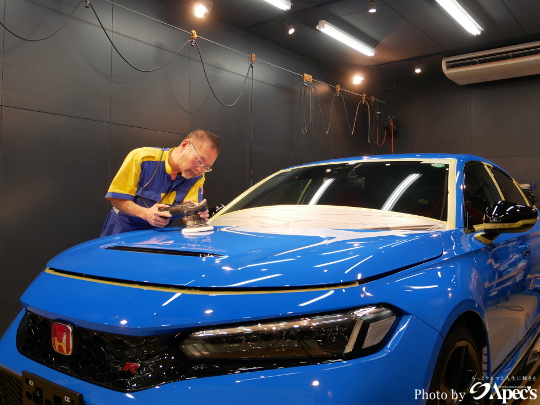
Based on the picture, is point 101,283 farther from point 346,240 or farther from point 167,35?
point 167,35

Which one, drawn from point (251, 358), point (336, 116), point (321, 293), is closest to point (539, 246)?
point (321, 293)

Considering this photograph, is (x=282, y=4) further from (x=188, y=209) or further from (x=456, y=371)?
(x=456, y=371)

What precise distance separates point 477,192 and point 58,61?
3979 millimetres

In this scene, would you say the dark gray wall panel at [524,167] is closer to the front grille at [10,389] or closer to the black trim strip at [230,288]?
the black trim strip at [230,288]

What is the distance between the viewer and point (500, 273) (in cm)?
A: 167

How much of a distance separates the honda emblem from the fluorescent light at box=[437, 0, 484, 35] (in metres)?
5.92

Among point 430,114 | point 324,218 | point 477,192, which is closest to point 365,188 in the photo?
point 324,218

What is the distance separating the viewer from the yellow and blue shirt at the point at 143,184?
8.43ft

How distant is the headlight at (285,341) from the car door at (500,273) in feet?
2.45

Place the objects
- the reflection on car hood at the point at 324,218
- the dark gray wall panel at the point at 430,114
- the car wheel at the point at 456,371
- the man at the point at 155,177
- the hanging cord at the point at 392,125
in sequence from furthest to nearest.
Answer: the hanging cord at the point at 392,125, the dark gray wall panel at the point at 430,114, the man at the point at 155,177, the reflection on car hood at the point at 324,218, the car wheel at the point at 456,371

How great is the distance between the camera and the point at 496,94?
822cm

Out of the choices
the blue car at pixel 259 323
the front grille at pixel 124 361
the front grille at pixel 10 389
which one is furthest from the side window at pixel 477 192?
the front grille at pixel 10 389

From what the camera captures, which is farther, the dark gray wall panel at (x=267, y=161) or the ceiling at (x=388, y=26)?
the dark gray wall panel at (x=267, y=161)

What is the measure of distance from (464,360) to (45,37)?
4381 mm
